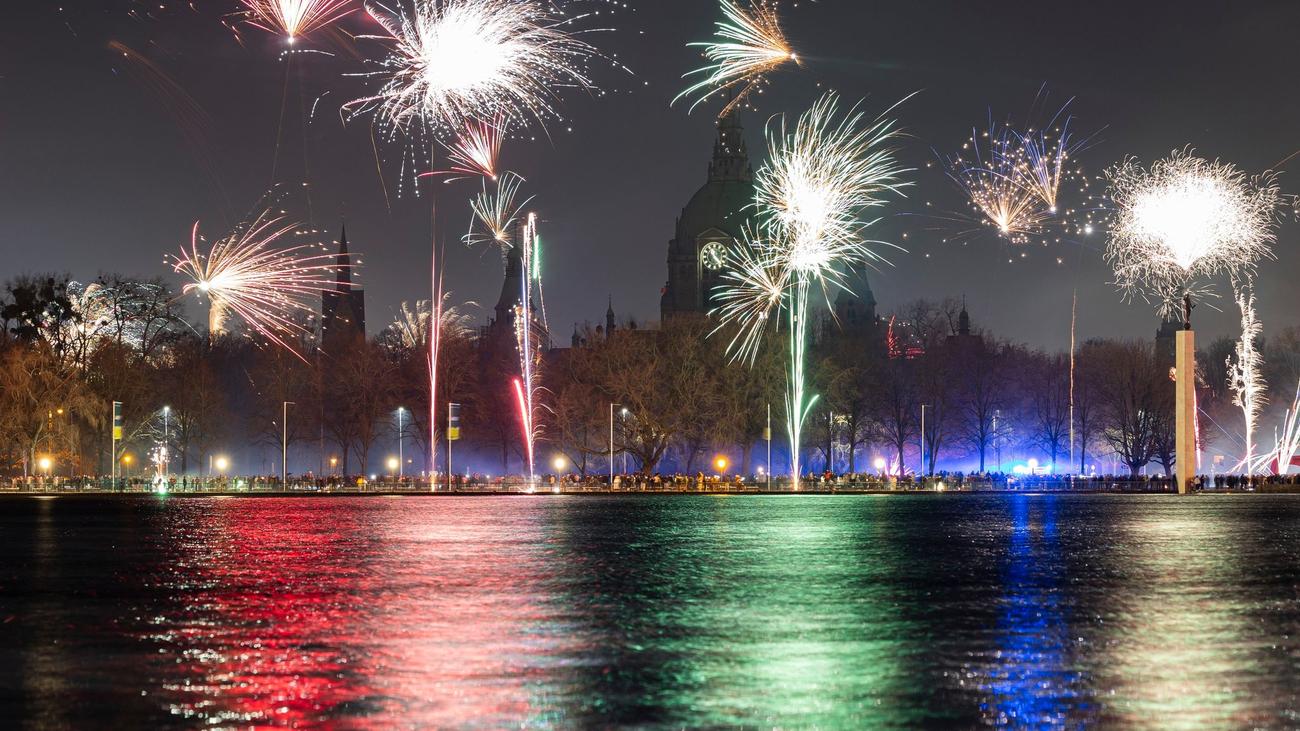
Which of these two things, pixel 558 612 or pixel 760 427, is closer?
pixel 558 612

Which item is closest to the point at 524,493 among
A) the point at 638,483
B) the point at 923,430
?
the point at 638,483

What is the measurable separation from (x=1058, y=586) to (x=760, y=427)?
69411 millimetres

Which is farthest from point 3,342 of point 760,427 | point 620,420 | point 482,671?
point 482,671

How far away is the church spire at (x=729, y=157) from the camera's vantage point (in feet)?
622

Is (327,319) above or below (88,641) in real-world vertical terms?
above

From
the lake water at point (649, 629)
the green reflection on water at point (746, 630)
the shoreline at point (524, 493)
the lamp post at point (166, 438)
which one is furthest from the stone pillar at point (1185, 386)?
the lamp post at point (166, 438)

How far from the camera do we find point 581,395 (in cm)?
9931

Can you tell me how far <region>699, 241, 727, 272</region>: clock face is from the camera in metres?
168

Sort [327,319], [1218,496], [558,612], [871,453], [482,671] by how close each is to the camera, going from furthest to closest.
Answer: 1. [327,319]
2. [871,453]
3. [1218,496]
4. [558,612]
5. [482,671]

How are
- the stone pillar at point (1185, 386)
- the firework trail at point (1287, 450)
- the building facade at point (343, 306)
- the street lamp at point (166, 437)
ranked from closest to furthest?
the stone pillar at point (1185, 386), the firework trail at point (1287, 450), the street lamp at point (166, 437), the building facade at point (343, 306)

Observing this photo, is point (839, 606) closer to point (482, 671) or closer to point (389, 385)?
point (482, 671)

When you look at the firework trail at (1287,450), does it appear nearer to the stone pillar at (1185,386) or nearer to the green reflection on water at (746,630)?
the stone pillar at (1185,386)

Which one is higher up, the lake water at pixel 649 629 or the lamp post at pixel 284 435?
the lamp post at pixel 284 435

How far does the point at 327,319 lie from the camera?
16300 centimetres
